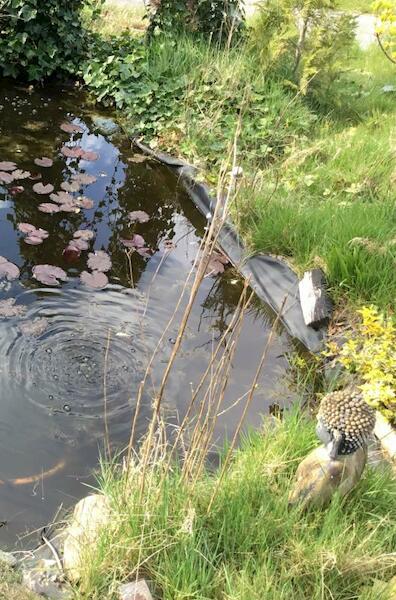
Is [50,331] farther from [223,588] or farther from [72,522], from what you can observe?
[223,588]

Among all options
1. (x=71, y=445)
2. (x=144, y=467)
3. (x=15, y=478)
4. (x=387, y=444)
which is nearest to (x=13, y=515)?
(x=15, y=478)

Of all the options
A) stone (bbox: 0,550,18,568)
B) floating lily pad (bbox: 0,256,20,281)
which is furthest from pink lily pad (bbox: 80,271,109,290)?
stone (bbox: 0,550,18,568)

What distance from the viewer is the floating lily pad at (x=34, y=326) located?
3570 millimetres

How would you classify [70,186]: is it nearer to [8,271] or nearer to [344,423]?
[8,271]

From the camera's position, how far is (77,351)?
11.5 feet

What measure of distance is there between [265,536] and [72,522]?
2.59 feet

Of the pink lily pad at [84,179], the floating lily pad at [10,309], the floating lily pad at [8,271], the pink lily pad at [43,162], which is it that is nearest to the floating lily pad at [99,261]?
the floating lily pad at [8,271]

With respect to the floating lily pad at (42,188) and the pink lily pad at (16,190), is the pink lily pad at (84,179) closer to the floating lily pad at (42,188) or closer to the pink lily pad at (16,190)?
the floating lily pad at (42,188)

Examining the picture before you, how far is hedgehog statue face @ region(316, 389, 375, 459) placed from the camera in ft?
6.88

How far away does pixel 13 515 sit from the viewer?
2672mm

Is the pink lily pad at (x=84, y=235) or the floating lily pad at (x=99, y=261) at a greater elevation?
the pink lily pad at (x=84, y=235)

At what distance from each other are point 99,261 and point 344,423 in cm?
247

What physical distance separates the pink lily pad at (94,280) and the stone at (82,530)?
171cm

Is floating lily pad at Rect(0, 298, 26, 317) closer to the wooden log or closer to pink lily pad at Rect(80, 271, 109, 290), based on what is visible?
pink lily pad at Rect(80, 271, 109, 290)
